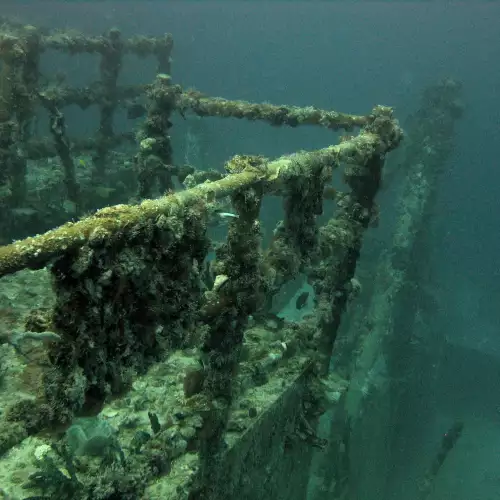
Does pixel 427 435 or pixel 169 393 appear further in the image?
pixel 427 435

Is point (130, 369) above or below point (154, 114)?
below

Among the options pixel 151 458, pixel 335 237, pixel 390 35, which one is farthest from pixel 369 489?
pixel 390 35

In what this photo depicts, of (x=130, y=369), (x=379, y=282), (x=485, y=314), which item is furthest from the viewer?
(x=485, y=314)

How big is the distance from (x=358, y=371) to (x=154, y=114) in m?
12.4

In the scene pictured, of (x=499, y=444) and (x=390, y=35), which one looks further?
(x=390, y=35)

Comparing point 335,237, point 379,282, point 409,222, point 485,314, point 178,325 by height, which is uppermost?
point 178,325

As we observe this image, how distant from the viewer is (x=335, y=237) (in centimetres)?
785

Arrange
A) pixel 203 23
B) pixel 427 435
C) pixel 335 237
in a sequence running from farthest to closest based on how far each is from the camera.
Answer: pixel 203 23
pixel 427 435
pixel 335 237

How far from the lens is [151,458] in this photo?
15.3 feet

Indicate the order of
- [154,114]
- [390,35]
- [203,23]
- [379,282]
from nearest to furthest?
[154,114] < [379,282] < [390,35] < [203,23]

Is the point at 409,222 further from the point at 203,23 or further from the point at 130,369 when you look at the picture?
the point at 203,23

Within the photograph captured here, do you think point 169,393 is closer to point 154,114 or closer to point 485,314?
point 154,114

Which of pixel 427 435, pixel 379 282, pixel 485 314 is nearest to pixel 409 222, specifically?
pixel 379 282

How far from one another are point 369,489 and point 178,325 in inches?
651
